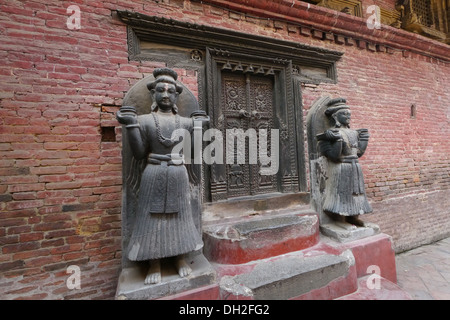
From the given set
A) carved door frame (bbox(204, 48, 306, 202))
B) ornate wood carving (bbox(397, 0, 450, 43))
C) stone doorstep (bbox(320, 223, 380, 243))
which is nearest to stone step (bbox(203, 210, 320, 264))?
stone doorstep (bbox(320, 223, 380, 243))

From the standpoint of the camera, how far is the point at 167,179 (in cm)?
189

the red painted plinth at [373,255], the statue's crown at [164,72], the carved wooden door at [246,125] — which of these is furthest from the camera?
the carved wooden door at [246,125]

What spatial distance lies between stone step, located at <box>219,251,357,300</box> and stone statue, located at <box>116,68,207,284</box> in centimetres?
57

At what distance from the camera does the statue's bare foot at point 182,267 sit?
6.26 feet

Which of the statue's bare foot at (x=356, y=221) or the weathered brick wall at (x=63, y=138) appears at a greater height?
the weathered brick wall at (x=63, y=138)

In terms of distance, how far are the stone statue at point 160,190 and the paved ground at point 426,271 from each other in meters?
3.23

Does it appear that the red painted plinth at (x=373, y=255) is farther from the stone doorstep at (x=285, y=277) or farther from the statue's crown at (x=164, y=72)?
the statue's crown at (x=164, y=72)

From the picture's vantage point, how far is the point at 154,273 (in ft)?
6.12

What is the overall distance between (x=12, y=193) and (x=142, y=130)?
1527 mm

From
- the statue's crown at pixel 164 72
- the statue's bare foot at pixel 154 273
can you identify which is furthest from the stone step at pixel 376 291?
the statue's crown at pixel 164 72

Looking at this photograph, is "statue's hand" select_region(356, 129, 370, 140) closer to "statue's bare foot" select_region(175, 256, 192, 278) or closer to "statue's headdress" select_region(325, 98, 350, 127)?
"statue's headdress" select_region(325, 98, 350, 127)

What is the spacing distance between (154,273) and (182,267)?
10.1 inches

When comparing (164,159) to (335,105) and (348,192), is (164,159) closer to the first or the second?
(348,192)

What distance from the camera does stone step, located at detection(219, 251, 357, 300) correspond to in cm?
195
